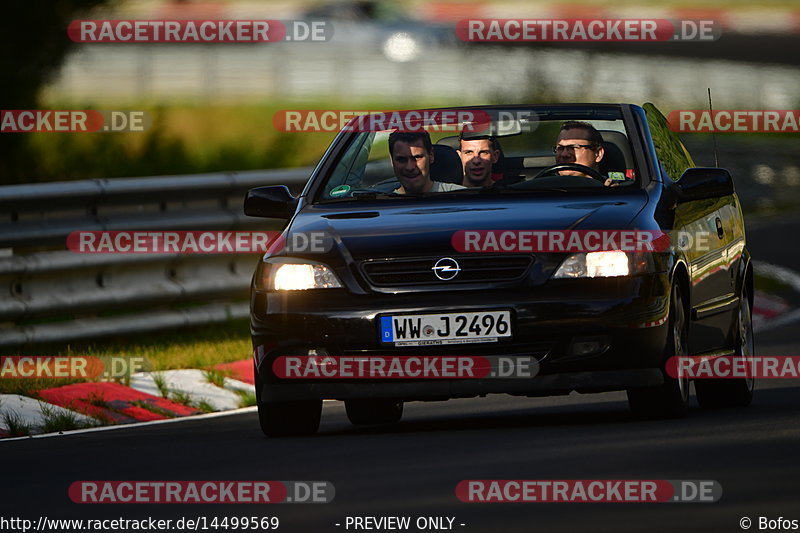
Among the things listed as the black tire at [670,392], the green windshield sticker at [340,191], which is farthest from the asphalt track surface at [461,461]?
the green windshield sticker at [340,191]

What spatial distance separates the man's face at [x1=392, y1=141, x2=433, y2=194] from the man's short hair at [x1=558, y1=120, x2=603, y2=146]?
716 millimetres

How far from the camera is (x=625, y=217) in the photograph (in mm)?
9602

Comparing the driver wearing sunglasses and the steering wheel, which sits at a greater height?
the driver wearing sunglasses

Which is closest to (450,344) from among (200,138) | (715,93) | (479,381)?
(479,381)

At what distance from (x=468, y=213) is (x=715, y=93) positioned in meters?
26.3

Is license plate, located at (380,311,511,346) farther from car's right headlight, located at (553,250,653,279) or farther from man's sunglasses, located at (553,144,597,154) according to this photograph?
man's sunglasses, located at (553,144,597,154)

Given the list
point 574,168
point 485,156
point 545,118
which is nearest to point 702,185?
point 574,168

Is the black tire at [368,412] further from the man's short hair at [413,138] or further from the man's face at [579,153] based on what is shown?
the man's face at [579,153]

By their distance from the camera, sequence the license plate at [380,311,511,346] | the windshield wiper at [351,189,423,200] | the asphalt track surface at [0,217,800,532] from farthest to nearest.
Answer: the windshield wiper at [351,189,423,200], the license plate at [380,311,511,346], the asphalt track surface at [0,217,800,532]

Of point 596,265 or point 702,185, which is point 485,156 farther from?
point 596,265

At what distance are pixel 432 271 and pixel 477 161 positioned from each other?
52.6 inches

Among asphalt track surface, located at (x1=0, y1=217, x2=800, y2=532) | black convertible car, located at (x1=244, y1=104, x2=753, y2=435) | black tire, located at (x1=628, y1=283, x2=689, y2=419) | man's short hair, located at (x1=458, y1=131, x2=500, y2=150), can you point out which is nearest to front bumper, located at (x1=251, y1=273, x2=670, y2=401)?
black convertible car, located at (x1=244, y1=104, x2=753, y2=435)

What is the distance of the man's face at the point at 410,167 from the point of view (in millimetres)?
10555

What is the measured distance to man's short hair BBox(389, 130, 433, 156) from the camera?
1060 cm
